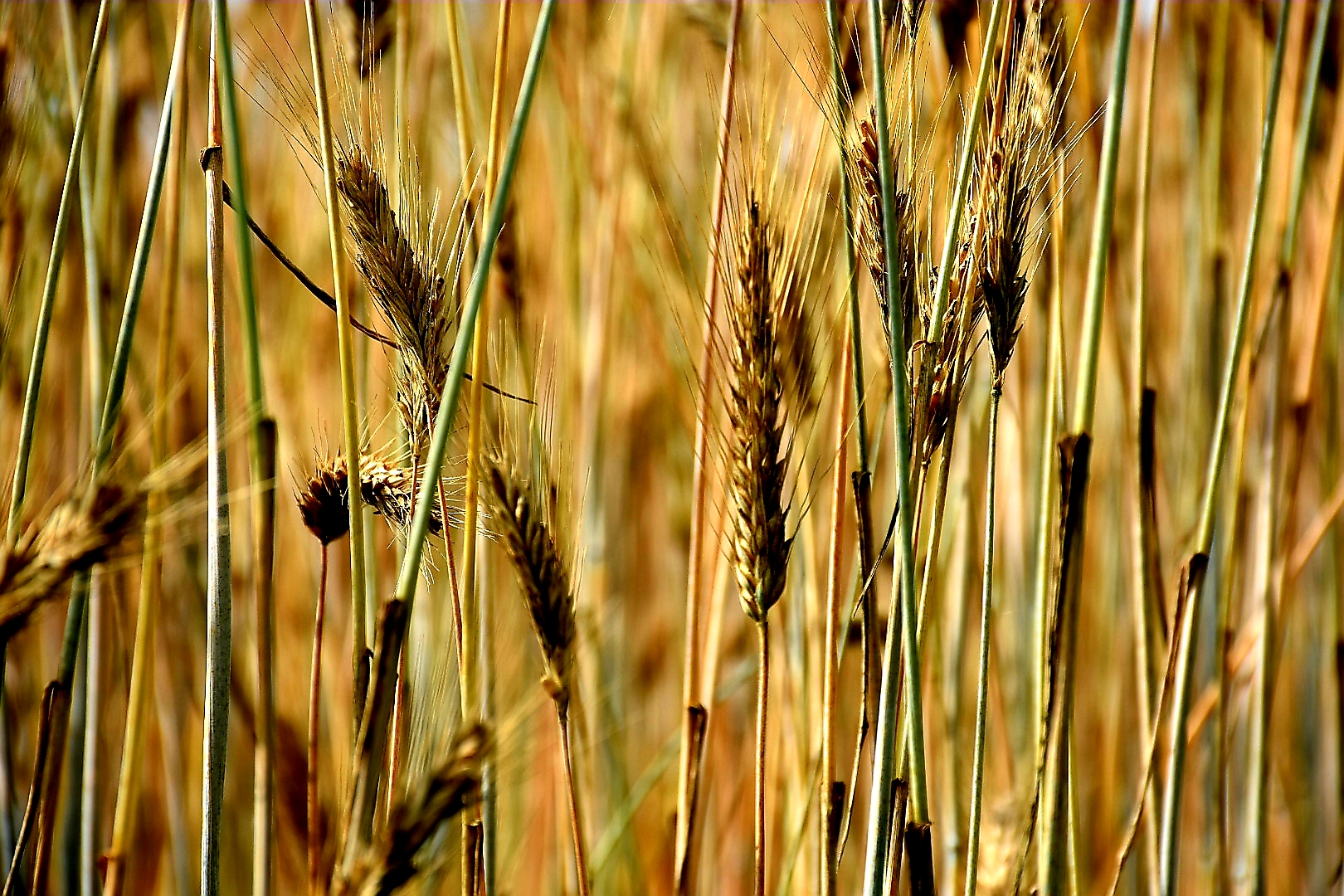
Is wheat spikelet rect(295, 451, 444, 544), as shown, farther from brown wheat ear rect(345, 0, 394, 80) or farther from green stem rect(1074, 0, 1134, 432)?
green stem rect(1074, 0, 1134, 432)

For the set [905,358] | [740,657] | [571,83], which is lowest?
[740,657]

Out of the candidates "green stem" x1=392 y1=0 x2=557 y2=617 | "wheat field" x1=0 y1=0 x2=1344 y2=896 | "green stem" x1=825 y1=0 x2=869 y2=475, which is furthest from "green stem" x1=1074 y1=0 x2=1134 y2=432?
"green stem" x1=392 y1=0 x2=557 y2=617

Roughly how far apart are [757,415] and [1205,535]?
29 centimetres

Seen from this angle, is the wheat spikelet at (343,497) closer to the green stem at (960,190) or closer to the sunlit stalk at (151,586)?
the sunlit stalk at (151,586)

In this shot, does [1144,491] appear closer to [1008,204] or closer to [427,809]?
[1008,204]

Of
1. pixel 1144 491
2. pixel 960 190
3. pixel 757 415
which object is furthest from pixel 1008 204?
pixel 1144 491

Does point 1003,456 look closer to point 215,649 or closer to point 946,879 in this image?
point 946,879

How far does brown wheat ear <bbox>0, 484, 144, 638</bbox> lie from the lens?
0.37m

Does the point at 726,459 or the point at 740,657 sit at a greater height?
the point at 726,459

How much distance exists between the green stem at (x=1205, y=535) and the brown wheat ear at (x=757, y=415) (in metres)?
0.27

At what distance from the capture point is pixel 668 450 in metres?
1.31

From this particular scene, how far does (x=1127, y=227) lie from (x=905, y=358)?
0.75 meters

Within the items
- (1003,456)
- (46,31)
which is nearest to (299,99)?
(46,31)

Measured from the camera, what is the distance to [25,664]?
1.00 metres
